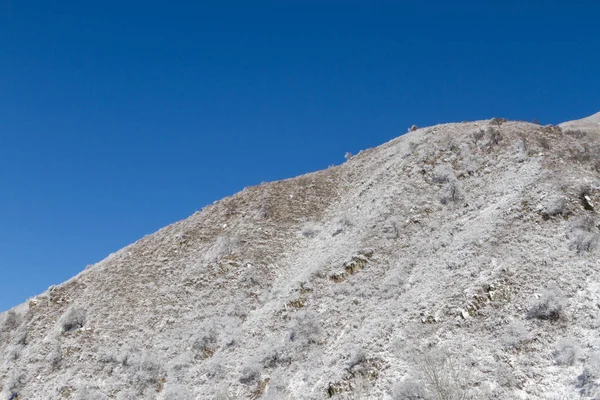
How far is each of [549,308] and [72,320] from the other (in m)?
24.4

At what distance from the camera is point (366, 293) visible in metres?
25.3

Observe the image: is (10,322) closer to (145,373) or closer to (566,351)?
(145,373)

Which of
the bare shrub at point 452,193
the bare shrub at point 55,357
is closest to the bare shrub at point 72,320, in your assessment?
the bare shrub at point 55,357

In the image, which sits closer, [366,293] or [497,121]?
[366,293]

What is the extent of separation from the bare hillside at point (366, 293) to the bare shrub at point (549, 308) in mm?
58

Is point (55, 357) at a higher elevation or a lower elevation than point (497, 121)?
lower

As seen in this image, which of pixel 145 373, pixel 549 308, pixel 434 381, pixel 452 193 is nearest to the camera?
pixel 434 381

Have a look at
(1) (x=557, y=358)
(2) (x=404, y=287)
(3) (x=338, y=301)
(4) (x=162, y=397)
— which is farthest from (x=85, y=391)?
(1) (x=557, y=358)

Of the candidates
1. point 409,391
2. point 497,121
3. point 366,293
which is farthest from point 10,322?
point 497,121

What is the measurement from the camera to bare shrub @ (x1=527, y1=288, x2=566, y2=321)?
20.1 metres

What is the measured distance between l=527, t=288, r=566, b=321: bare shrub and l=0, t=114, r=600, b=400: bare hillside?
6 centimetres

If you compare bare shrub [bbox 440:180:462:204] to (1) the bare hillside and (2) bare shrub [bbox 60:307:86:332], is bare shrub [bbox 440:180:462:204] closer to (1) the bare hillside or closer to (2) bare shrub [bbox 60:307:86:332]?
(1) the bare hillside

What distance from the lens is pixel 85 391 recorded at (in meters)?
25.8

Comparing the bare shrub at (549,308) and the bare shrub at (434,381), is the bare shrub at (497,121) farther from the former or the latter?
the bare shrub at (434,381)
